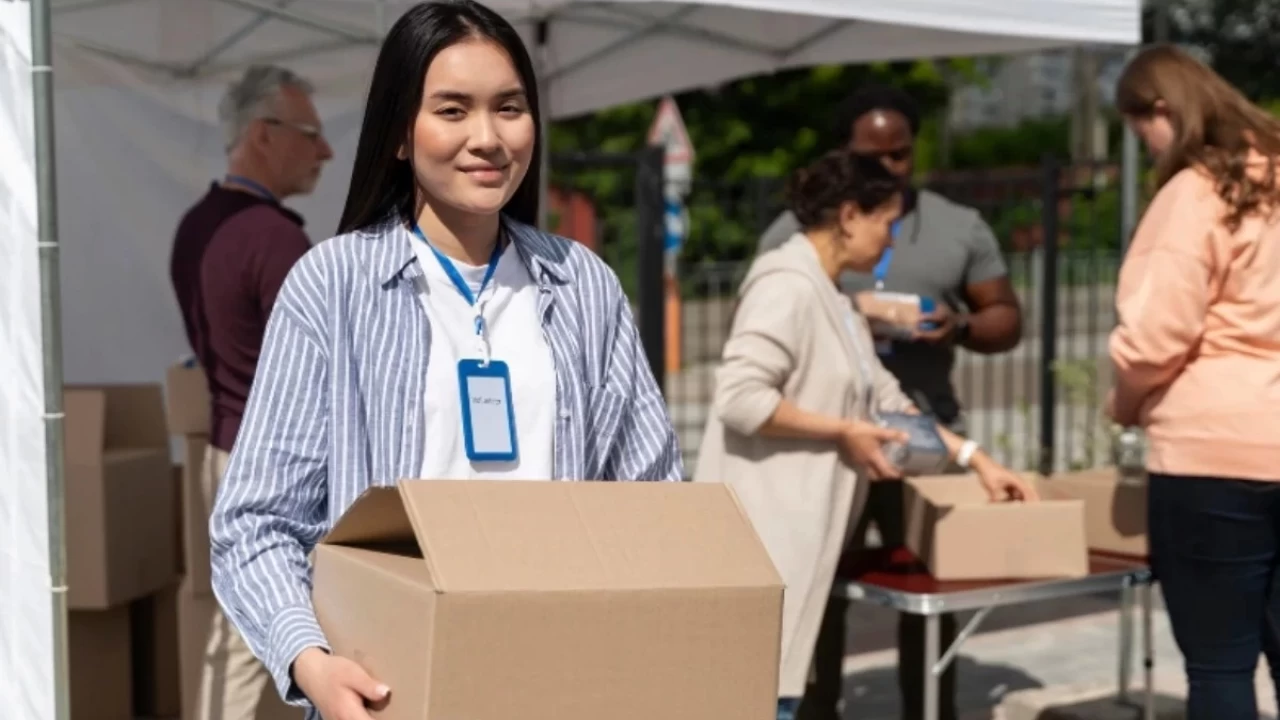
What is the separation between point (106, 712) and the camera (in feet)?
15.2

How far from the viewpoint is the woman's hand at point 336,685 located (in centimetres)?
156

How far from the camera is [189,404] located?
4.12m

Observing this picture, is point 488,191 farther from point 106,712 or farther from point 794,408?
point 106,712

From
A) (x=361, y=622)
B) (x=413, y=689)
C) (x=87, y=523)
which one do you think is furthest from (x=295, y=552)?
(x=87, y=523)

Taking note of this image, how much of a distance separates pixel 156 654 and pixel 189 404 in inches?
40.2

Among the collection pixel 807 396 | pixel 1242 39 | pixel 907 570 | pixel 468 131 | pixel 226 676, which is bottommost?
pixel 226 676

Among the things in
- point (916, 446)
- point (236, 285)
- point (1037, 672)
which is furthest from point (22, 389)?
point (1037, 672)

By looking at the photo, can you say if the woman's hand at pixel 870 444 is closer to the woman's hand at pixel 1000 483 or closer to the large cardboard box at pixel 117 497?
the woman's hand at pixel 1000 483

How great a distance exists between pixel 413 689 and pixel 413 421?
1.18 feet

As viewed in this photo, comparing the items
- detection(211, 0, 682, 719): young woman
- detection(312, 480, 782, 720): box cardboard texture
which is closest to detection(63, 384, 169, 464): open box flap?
detection(211, 0, 682, 719): young woman

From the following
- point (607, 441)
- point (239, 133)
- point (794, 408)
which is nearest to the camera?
point (607, 441)

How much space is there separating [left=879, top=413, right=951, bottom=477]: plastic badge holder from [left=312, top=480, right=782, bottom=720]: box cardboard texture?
1.96 metres

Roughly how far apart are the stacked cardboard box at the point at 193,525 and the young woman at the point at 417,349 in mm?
2195

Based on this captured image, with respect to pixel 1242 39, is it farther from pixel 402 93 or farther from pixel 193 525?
pixel 402 93
